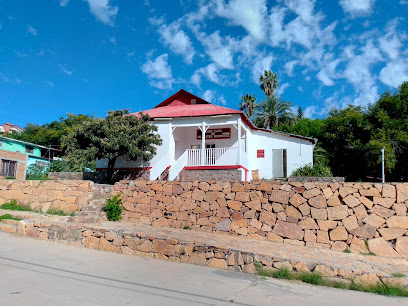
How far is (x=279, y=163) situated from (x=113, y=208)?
10.4m

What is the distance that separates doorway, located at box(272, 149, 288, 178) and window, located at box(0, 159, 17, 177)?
73.9ft

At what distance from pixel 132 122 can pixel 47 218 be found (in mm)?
6096

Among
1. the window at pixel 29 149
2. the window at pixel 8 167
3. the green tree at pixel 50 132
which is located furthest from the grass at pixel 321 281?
the green tree at pixel 50 132

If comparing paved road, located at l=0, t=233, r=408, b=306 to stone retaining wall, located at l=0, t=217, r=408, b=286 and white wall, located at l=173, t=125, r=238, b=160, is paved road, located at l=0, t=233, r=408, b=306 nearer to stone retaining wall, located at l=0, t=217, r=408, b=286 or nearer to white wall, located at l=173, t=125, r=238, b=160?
stone retaining wall, located at l=0, t=217, r=408, b=286

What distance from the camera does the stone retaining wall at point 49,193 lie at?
10.7 m

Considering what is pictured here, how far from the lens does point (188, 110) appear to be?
16844 millimetres

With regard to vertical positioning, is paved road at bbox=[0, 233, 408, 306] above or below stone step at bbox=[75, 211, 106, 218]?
below

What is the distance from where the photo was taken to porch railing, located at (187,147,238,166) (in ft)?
48.7

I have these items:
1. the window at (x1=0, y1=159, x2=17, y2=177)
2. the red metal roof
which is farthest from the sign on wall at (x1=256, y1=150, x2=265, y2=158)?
the window at (x1=0, y1=159, x2=17, y2=177)

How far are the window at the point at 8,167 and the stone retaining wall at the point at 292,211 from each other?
19.9m

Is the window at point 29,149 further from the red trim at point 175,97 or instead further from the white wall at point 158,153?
the white wall at point 158,153

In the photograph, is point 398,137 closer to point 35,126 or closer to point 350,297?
point 350,297

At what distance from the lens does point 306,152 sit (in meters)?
16.9

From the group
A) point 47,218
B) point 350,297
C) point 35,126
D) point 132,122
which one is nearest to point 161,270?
point 350,297
